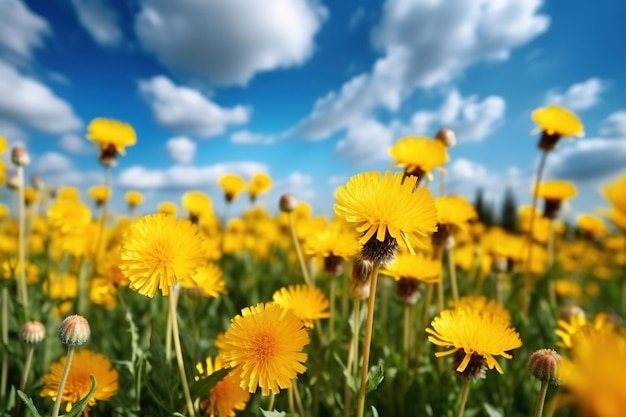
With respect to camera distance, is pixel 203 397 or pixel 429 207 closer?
pixel 429 207

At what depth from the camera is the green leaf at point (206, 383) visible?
1404mm

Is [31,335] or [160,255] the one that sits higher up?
[160,255]

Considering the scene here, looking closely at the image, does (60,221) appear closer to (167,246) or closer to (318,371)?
(167,246)

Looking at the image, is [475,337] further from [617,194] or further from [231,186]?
[231,186]

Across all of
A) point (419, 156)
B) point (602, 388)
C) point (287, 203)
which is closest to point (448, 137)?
point (419, 156)

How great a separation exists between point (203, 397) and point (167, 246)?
681 mm

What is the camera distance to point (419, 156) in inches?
87.5

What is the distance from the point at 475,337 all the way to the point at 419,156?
113 centimetres

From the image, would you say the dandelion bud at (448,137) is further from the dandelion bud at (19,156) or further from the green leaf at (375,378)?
the dandelion bud at (19,156)

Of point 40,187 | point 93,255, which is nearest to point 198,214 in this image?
point 93,255

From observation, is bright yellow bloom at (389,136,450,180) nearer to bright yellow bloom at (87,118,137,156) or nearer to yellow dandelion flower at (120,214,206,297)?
yellow dandelion flower at (120,214,206,297)

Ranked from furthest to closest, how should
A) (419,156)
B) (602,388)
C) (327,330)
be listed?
(327,330) < (419,156) < (602,388)

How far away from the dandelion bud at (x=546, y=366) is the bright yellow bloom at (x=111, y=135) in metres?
2.63

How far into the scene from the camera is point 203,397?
1635 millimetres
